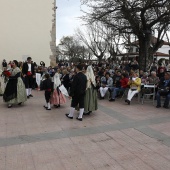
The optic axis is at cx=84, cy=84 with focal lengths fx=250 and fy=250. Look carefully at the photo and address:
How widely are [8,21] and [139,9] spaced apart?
11.0 meters

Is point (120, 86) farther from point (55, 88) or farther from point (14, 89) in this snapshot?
point (14, 89)

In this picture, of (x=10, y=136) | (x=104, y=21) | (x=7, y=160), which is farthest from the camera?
(x=104, y=21)

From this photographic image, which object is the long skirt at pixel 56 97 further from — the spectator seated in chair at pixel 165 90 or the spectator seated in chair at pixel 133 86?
the spectator seated in chair at pixel 165 90

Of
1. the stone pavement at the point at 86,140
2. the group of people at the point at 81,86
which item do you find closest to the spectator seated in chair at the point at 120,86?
the group of people at the point at 81,86

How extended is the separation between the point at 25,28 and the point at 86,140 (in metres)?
15.9

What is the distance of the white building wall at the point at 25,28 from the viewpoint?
62.4 ft

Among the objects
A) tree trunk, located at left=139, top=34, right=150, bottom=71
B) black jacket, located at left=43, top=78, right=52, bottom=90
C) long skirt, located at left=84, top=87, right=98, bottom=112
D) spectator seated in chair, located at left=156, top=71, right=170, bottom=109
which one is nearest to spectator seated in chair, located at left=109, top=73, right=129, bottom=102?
spectator seated in chair, located at left=156, top=71, right=170, bottom=109

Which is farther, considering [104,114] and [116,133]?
[104,114]

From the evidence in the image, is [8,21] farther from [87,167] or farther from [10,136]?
[87,167]

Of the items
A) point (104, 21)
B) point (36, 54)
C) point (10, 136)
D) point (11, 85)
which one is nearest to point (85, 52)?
point (36, 54)

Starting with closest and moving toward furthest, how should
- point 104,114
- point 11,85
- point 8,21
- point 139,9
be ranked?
1. point 104,114
2. point 11,85
3. point 139,9
4. point 8,21

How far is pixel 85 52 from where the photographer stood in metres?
53.0

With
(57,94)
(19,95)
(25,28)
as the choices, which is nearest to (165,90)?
(57,94)

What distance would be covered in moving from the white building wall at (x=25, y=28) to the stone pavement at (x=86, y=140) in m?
11.9
